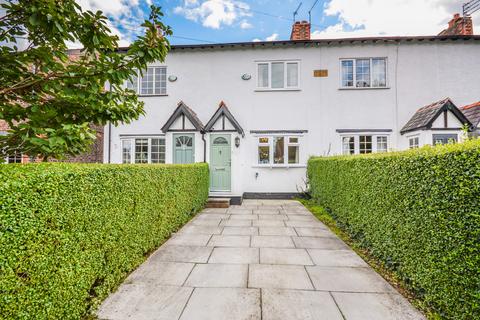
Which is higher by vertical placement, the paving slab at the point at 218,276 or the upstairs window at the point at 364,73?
the upstairs window at the point at 364,73

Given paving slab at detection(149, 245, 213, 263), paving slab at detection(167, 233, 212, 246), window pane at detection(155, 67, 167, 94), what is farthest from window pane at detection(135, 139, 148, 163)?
paving slab at detection(149, 245, 213, 263)

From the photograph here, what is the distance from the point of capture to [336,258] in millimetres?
4164

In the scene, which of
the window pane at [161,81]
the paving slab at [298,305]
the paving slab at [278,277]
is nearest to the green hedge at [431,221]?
the paving slab at [298,305]

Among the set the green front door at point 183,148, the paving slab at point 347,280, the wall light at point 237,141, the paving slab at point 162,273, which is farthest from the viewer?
the green front door at point 183,148

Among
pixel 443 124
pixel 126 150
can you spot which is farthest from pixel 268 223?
pixel 126 150

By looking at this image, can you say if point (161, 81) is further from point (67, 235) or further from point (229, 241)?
point (67, 235)

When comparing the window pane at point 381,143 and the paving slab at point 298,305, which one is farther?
the window pane at point 381,143

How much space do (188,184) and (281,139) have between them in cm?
594

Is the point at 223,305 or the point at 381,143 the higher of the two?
the point at 381,143

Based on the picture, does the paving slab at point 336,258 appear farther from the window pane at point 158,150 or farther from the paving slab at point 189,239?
the window pane at point 158,150

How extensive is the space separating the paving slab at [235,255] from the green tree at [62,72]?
275 cm

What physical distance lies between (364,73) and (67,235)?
41.8 ft

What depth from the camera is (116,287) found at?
122 inches

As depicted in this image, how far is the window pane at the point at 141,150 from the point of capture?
38.1 ft
